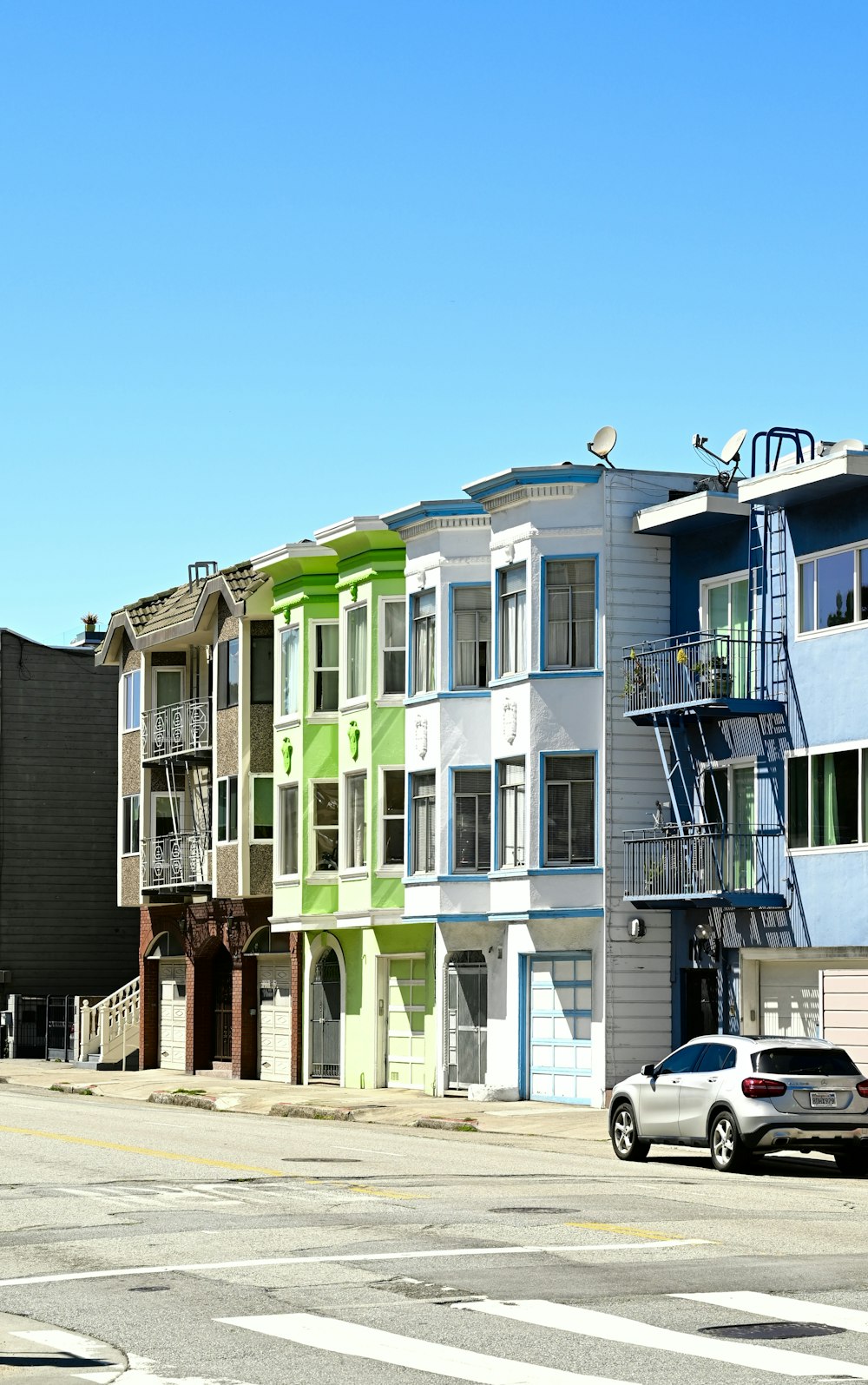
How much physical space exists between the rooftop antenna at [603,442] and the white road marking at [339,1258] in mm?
22490

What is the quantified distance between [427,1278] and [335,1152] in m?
11.5

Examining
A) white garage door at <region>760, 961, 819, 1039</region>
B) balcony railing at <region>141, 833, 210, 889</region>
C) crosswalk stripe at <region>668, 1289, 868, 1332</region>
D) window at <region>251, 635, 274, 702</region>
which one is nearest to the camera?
crosswalk stripe at <region>668, 1289, 868, 1332</region>

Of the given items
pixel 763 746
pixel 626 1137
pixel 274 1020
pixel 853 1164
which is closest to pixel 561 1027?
pixel 763 746

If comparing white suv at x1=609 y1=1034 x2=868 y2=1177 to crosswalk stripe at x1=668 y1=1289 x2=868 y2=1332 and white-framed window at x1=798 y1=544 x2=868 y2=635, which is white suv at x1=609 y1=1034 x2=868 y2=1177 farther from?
crosswalk stripe at x1=668 y1=1289 x2=868 y2=1332

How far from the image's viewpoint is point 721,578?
34219 mm

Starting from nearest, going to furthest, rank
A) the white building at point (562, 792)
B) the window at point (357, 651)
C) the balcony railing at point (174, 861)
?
the white building at point (562, 792), the window at point (357, 651), the balcony railing at point (174, 861)

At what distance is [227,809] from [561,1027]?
13218 mm

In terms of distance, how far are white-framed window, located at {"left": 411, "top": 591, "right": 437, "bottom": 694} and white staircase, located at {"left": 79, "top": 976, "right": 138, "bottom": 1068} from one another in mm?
17424

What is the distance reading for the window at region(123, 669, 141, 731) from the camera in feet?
175

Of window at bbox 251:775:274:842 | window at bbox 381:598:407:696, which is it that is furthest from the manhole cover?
window at bbox 251:775:274:842

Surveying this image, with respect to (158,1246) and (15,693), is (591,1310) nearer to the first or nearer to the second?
(158,1246)

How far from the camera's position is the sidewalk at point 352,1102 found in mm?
31484

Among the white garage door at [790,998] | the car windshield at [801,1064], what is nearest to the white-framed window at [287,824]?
the white garage door at [790,998]

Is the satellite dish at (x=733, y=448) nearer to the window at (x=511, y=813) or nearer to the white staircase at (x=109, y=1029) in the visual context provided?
the window at (x=511, y=813)
